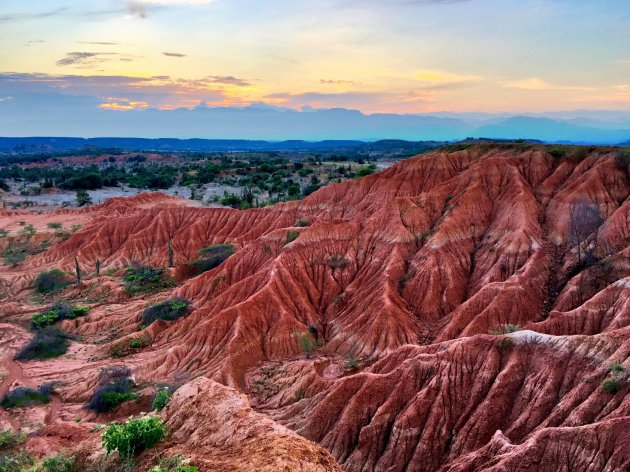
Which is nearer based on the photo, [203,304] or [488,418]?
[488,418]

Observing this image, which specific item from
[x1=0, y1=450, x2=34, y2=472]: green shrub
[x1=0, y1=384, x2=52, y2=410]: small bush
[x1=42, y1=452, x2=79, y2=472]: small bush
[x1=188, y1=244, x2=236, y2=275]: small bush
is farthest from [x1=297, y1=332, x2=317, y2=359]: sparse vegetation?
[x1=42, y1=452, x2=79, y2=472]: small bush

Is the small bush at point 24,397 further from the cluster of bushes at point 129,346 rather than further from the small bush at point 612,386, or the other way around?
the small bush at point 612,386

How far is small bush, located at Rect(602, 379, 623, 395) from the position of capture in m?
20.3

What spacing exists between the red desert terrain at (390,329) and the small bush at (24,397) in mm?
739

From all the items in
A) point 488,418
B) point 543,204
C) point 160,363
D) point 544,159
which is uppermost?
point 544,159

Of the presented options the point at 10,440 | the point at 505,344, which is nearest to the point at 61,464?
the point at 10,440

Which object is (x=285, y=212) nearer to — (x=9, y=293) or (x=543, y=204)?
(x=543, y=204)

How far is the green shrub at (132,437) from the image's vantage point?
55.0 ft

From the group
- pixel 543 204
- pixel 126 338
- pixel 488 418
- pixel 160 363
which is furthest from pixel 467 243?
pixel 126 338

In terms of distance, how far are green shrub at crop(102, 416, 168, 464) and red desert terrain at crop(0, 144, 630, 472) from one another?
673 mm

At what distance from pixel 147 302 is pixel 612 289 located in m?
39.7

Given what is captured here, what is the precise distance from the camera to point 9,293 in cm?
6069

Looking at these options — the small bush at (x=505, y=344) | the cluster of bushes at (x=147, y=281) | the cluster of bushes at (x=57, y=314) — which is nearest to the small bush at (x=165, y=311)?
the cluster of bushes at (x=57, y=314)

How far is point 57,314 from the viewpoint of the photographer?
49.9 m
